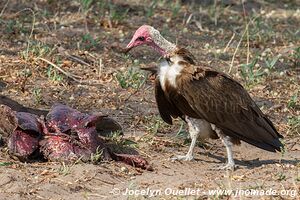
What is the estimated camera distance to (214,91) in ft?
19.3

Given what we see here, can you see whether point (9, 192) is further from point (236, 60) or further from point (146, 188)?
point (236, 60)

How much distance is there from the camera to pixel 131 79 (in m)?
7.60

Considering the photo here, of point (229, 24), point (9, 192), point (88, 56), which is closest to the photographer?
point (9, 192)

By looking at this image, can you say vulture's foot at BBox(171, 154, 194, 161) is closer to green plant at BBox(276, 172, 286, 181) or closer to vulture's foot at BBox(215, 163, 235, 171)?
vulture's foot at BBox(215, 163, 235, 171)

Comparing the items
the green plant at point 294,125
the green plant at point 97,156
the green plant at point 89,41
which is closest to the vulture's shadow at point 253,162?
the green plant at point 294,125

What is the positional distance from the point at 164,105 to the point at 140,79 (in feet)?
5.61

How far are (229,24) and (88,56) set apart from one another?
2766 mm

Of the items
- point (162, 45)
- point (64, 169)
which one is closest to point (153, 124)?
point (162, 45)

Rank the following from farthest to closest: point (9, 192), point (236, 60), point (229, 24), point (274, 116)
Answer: point (229, 24) < point (236, 60) < point (274, 116) < point (9, 192)

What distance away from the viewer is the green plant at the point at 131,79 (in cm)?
749

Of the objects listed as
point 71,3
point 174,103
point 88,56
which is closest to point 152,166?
point 174,103

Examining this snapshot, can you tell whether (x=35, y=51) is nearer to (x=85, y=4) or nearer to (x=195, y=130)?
(x=85, y=4)

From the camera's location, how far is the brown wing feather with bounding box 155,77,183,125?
5957 millimetres

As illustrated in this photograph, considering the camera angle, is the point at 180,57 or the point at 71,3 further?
the point at 71,3
